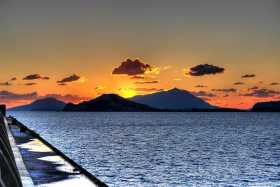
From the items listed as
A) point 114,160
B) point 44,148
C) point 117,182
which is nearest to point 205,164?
point 114,160

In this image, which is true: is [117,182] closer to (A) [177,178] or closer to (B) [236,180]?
(A) [177,178]

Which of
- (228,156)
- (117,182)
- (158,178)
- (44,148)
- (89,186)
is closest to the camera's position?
(89,186)

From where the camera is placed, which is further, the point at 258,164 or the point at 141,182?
the point at 258,164

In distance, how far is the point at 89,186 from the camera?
18.2 m

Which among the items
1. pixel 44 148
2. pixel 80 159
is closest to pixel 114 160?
pixel 80 159

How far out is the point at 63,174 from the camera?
2134cm

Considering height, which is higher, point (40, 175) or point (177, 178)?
point (40, 175)

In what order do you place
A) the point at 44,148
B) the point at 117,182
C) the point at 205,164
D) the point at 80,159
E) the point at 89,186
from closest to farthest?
the point at 89,186, the point at 44,148, the point at 117,182, the point at 205,164, the point at 80,159

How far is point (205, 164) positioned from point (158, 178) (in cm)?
1587

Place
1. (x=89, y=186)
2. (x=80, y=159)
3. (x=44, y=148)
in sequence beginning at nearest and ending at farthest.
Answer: (x=89, y=186)
(x=44, y=148)
(x=80, y=159)

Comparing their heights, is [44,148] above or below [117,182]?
above

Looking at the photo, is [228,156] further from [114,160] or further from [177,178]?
[177,178]

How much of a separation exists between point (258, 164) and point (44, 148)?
39.0 metres

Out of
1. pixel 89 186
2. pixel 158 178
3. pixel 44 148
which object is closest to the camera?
pixel 89 186
